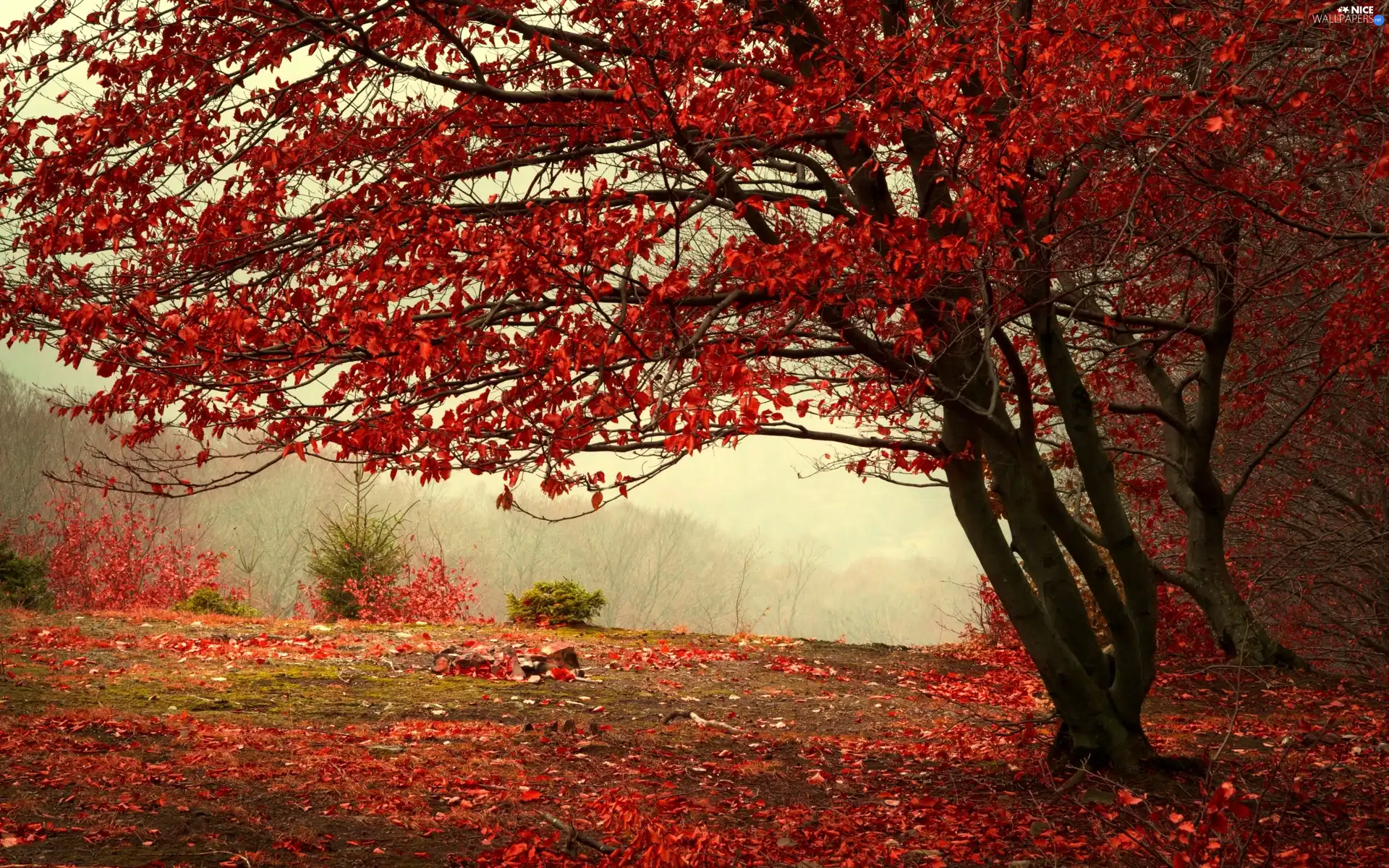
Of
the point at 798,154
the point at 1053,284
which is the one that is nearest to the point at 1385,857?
the point at 798,154

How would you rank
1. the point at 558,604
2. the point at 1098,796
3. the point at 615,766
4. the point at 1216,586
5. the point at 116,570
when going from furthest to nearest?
1. the point at 116,570
2. the point at 558,604
3. the point at 1216,586
4. the point at 615,766
5. the point at 1098,796

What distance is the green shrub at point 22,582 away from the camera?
14.1 meters

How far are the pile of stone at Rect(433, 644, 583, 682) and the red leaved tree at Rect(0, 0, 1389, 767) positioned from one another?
176 inches

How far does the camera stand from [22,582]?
1438 centimetres

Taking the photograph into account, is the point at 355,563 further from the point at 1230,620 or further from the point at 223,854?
the point at 1230,620

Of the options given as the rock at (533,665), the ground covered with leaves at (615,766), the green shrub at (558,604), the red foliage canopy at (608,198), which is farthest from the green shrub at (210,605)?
the red foliage canopy at (608,198)

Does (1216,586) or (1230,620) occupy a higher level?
(1216,586)

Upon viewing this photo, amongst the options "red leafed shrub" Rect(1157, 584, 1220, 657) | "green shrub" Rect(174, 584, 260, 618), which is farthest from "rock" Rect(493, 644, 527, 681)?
"red leafed shrub" Rect(1157, 584, 1220, 657)

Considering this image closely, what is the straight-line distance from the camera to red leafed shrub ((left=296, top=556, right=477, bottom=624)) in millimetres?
16812

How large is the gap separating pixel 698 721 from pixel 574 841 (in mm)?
3922

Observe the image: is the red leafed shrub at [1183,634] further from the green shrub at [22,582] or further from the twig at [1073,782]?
the green shrub at [22,582]

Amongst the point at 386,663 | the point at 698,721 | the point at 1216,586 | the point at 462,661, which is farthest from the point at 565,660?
the point at 1216,586

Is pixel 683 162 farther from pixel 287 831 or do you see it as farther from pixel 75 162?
pixel 287 831

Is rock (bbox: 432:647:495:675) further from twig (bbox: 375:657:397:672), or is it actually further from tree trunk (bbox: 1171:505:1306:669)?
tree trunk (bbox: 1171:505:1306:669)
